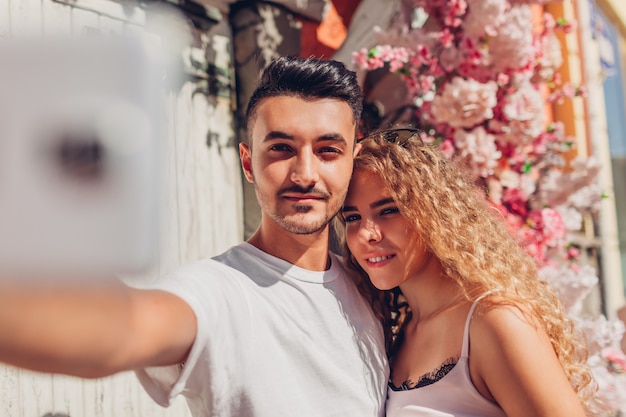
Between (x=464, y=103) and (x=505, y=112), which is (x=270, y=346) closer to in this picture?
(x=464, y=103)

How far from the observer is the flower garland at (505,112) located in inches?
155

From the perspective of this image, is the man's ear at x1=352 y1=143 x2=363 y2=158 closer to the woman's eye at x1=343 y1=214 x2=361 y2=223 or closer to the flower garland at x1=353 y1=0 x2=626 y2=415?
the woman's eye at x1=343 y1=214 x2=361 y2=223

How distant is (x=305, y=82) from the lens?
6.86 ft

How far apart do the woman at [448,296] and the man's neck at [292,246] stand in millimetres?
172

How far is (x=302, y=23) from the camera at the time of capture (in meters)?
4.29

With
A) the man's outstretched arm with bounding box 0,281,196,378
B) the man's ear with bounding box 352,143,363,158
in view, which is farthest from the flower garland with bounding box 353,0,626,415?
the man's outstretched arm with bounding box 0,281,196,378

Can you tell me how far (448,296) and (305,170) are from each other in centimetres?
71

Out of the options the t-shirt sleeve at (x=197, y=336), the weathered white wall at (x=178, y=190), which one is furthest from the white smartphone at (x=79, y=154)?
the weathered white wall at (x=178, y=190)

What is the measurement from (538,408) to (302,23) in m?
3.16

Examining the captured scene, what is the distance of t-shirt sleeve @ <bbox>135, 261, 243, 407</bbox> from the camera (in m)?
1.51

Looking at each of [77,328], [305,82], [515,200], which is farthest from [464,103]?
[77,328]

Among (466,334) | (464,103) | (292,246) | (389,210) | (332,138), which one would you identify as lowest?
(466,334)

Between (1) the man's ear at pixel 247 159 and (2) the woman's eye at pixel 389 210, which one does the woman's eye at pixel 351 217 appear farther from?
(1) the man's ear at pixel 247 159

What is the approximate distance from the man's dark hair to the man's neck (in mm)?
367
